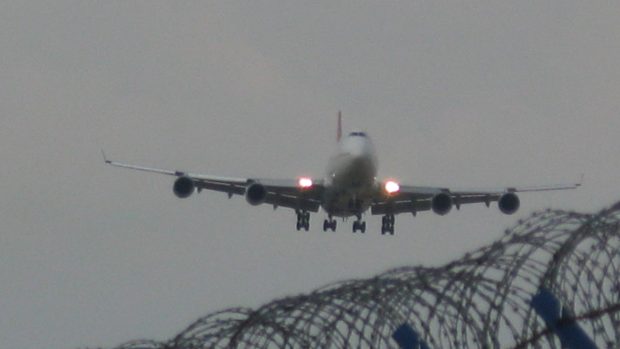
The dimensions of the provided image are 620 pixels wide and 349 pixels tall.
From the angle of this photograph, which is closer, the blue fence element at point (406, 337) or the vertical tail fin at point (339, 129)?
the blue fence element at point (406, 337)

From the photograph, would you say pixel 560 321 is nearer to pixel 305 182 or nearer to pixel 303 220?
pixel 305 182

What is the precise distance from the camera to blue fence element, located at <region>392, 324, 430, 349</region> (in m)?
28.8

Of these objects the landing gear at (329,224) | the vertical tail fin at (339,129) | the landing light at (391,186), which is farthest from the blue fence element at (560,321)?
the vertical tail fin at (339,129)

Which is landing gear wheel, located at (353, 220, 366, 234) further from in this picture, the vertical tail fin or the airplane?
the vertical tail fin

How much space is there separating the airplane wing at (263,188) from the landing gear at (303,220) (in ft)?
1.43

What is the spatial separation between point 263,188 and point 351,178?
5.58 metres

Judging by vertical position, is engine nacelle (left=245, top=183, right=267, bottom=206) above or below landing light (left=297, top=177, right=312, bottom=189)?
below

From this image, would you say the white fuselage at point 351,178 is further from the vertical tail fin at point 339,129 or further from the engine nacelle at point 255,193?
the vertical tail fin at point 339,129

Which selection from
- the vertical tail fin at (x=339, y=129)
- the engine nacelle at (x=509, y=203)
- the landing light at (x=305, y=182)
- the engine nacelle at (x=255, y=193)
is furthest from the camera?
the vertical tail fin at (x=339, y=129)

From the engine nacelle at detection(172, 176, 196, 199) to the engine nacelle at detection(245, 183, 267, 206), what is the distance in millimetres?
2956

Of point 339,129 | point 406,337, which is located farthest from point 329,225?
point 406,337

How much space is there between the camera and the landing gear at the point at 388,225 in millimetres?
87188

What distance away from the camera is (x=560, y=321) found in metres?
27.5

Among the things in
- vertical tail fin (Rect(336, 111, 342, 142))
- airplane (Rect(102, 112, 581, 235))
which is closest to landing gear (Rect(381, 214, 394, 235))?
airplane (Rect(102, 112, 581, 235))
